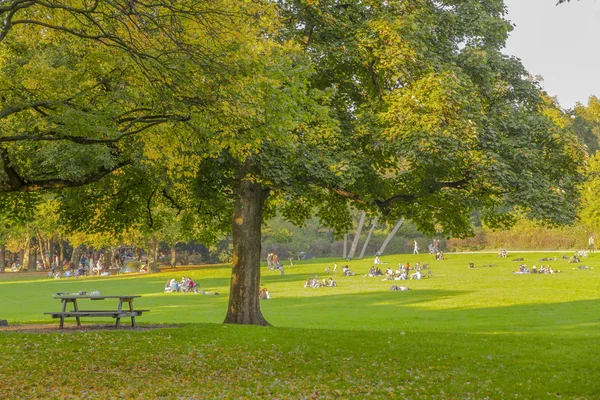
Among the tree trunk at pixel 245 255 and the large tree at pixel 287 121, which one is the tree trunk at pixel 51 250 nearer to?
the large tree at pixel 287 121

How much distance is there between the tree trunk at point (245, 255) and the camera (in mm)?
24375

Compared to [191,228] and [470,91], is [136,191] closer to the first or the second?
[191,228]

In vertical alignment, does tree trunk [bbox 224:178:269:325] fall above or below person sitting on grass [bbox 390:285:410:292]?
above

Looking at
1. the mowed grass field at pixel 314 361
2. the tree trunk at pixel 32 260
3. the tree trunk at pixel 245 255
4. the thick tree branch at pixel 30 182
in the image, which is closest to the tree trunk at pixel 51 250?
the tree trunk at pixel 32 260

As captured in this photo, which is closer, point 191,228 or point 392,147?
point 392,147

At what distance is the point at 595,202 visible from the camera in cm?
6253

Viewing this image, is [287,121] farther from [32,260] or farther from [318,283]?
[32,260]

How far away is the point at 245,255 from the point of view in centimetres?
2441

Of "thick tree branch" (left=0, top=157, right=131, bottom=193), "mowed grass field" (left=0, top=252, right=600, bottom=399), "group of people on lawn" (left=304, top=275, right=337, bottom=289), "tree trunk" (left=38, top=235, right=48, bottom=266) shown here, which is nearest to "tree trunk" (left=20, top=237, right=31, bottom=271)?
"tree trunk" (left=38, top=235, right=48, bottom=266)

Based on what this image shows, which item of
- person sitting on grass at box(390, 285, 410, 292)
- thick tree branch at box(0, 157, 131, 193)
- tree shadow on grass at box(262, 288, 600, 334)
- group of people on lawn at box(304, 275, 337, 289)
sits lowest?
tree shadow on grass at box(262, 288, 600, 334)

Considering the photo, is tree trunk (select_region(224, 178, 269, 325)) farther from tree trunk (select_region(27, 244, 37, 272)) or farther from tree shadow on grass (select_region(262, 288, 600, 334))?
tree trunk (select_region(27, 244, 37, 272))

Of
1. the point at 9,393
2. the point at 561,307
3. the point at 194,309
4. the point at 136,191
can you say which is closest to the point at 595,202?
the point at 561,307

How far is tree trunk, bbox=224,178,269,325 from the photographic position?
80.0 ft

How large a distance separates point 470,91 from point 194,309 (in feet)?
70.4
